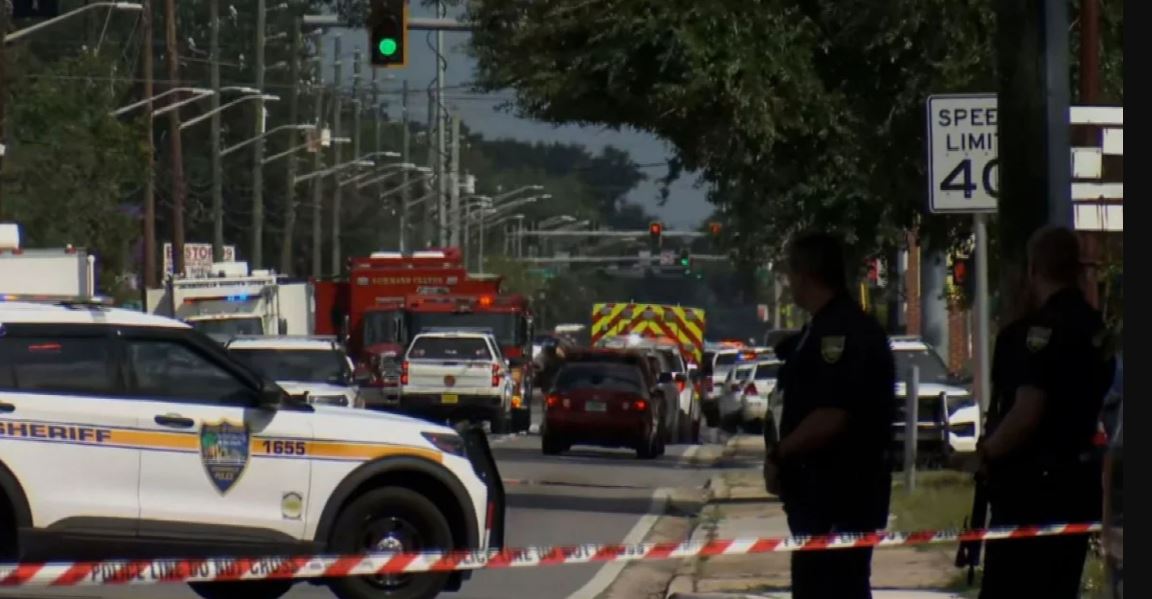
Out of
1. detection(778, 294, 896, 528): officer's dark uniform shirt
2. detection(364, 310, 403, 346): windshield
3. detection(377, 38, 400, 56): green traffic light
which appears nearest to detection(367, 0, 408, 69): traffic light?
detection(377, 38, 400, 56): green traffic light

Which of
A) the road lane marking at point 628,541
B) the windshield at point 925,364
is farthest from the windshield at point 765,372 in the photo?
the road lane marking at point 628,541

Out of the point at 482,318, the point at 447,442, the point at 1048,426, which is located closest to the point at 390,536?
the point at 447,442

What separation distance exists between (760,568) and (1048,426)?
8070 mm

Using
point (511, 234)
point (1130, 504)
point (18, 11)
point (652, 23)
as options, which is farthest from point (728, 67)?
point (511, 234)

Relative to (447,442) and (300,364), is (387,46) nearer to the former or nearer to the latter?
(300,364)

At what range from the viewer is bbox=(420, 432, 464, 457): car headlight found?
1299 cm

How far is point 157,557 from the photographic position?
40.5 ft

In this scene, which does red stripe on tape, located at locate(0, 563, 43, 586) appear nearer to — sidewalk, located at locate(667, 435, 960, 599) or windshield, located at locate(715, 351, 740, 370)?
sidewalk, located at locate(667, 435, 960, 599)

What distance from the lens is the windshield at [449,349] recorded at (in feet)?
121

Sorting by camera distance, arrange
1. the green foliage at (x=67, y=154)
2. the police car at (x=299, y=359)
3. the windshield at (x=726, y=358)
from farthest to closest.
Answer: the windshield at (x=726, y=358)
the green foliage at (x=67, y=154)
the police car at (x=299, y=359)

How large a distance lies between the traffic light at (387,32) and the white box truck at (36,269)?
216 inches

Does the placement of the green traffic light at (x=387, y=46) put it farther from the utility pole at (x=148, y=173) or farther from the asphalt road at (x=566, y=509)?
the utility pole at (x=148, y=173)

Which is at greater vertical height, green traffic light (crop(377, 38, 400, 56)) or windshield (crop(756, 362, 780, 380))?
green traffic light (crop(377, 38, 400, 56))

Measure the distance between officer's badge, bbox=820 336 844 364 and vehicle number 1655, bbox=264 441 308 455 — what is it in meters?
5.11
